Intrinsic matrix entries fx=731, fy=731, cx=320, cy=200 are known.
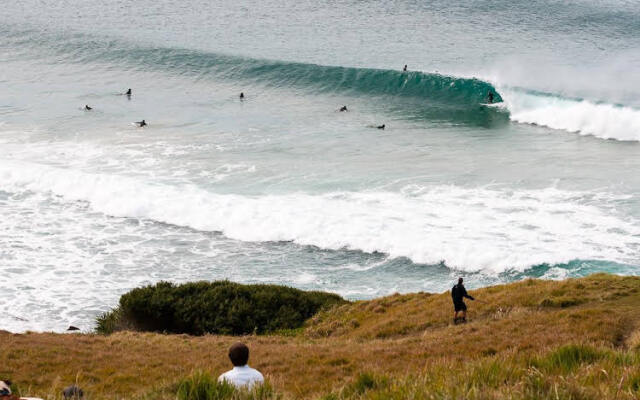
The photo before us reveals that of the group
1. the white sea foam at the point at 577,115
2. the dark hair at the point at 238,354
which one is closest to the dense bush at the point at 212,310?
the dark hair at the point at 238,354

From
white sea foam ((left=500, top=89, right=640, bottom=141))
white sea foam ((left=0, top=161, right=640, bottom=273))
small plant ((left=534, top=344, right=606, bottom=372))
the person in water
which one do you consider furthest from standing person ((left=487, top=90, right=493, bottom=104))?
small plant ((left=534, top=344, right=606, bottom=372))

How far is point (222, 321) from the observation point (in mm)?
22703

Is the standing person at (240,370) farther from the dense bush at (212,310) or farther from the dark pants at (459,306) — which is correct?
the dense bush at (212,310)

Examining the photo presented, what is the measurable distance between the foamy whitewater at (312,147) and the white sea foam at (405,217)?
114 millimetres

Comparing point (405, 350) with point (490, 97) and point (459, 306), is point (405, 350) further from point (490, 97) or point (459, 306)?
point (490, 97)

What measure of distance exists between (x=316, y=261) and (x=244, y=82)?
1419 inches

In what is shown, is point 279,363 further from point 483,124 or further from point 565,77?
point 565,77

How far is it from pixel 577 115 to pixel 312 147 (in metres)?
20.3

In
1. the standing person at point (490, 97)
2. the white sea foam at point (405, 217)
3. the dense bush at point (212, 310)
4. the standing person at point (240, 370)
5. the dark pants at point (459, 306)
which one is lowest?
the dense bush at point (212, 310)

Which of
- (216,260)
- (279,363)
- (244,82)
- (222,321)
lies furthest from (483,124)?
(279,363)

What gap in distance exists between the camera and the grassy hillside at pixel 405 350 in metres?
7.87

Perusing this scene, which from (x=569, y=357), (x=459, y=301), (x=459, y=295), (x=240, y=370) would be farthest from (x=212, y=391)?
(x=459, y=301)

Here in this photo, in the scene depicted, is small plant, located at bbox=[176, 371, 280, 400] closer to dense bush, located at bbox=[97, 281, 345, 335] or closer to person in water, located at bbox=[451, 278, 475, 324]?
person in water, located at bbox=[451, 278, 475, 324]

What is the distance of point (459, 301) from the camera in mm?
18781
